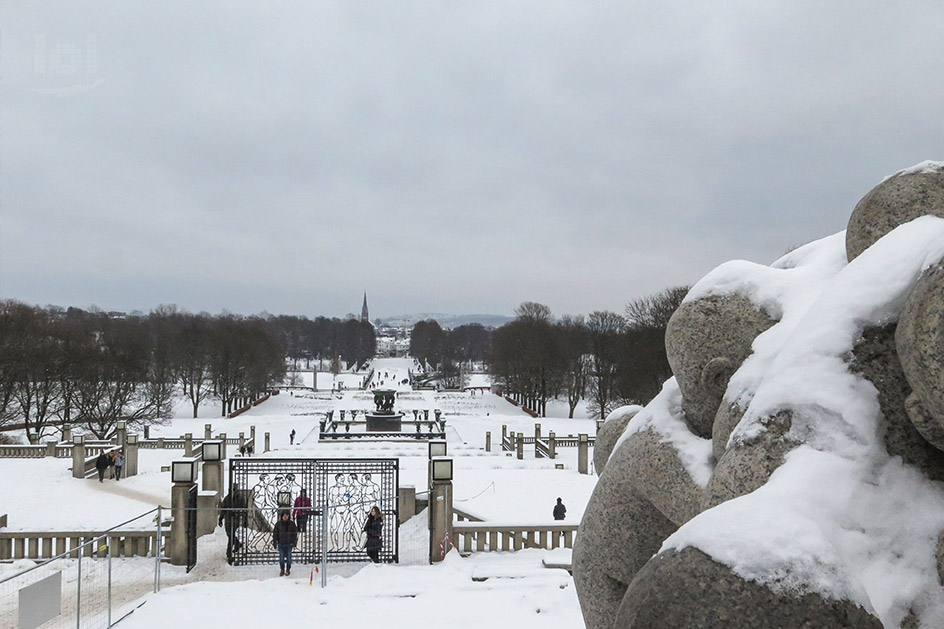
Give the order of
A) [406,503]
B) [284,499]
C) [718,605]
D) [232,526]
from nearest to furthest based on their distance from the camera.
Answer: [718,605], [232,526], [284,499], [406,503]

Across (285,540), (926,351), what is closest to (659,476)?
(926,351)

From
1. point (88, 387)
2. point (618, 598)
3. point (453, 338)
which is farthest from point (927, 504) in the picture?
point (453, 338)

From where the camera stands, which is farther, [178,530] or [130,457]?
[130,457]

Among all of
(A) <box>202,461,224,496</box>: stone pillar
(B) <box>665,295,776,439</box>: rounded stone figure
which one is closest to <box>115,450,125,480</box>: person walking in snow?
(A) <box>202,461,224,496</box>: stone pillar

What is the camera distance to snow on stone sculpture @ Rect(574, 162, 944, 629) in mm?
2389

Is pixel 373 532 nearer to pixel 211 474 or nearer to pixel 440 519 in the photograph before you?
pixel 440 519

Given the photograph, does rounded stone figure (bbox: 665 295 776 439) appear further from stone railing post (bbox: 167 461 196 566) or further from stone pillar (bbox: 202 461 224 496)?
stone pillar (bbox: 202 461 224 496)

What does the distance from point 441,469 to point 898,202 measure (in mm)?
10341

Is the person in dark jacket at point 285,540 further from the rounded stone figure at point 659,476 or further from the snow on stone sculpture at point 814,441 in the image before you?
the snow on stone sculpture at point 814,441

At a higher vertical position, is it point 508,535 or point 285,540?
point 285,540

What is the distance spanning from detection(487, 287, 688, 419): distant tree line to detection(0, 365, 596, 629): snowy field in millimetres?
10675

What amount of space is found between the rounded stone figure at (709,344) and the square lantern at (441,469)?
883 cm

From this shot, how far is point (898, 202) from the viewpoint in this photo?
3.58 m

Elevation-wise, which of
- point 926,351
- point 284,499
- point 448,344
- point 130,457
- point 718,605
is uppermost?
point 448,344
